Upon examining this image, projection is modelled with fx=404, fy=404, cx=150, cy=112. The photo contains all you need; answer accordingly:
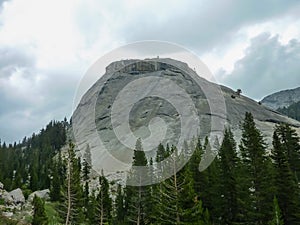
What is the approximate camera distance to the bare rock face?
138375mm

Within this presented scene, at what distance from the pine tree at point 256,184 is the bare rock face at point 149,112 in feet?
258

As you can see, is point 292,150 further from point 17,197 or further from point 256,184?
point 17,197

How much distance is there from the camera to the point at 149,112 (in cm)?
16175

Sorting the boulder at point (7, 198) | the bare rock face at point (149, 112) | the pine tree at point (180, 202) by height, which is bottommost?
the pine tree at point (180, 202)

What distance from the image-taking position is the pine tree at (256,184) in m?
40.9

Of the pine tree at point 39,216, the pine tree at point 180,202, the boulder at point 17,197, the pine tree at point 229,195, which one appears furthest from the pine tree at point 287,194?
the boulder at point 17,197

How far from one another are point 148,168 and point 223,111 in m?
92.8

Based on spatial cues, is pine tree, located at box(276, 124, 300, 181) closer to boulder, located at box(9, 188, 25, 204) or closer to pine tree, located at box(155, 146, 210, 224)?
pine tree, located at box(155, 146, 210, 224)

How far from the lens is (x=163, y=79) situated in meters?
178

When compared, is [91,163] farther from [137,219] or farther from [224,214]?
[224,214]

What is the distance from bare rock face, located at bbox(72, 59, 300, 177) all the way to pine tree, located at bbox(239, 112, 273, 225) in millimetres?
78745

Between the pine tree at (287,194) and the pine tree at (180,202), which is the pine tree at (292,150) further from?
the pine tree at (180,202)

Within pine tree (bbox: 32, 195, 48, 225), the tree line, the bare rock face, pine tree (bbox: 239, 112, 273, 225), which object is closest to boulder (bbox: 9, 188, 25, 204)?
pine tree (bbox: 32, 195, 48, 225)

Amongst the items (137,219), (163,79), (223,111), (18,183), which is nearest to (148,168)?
(137,219)
